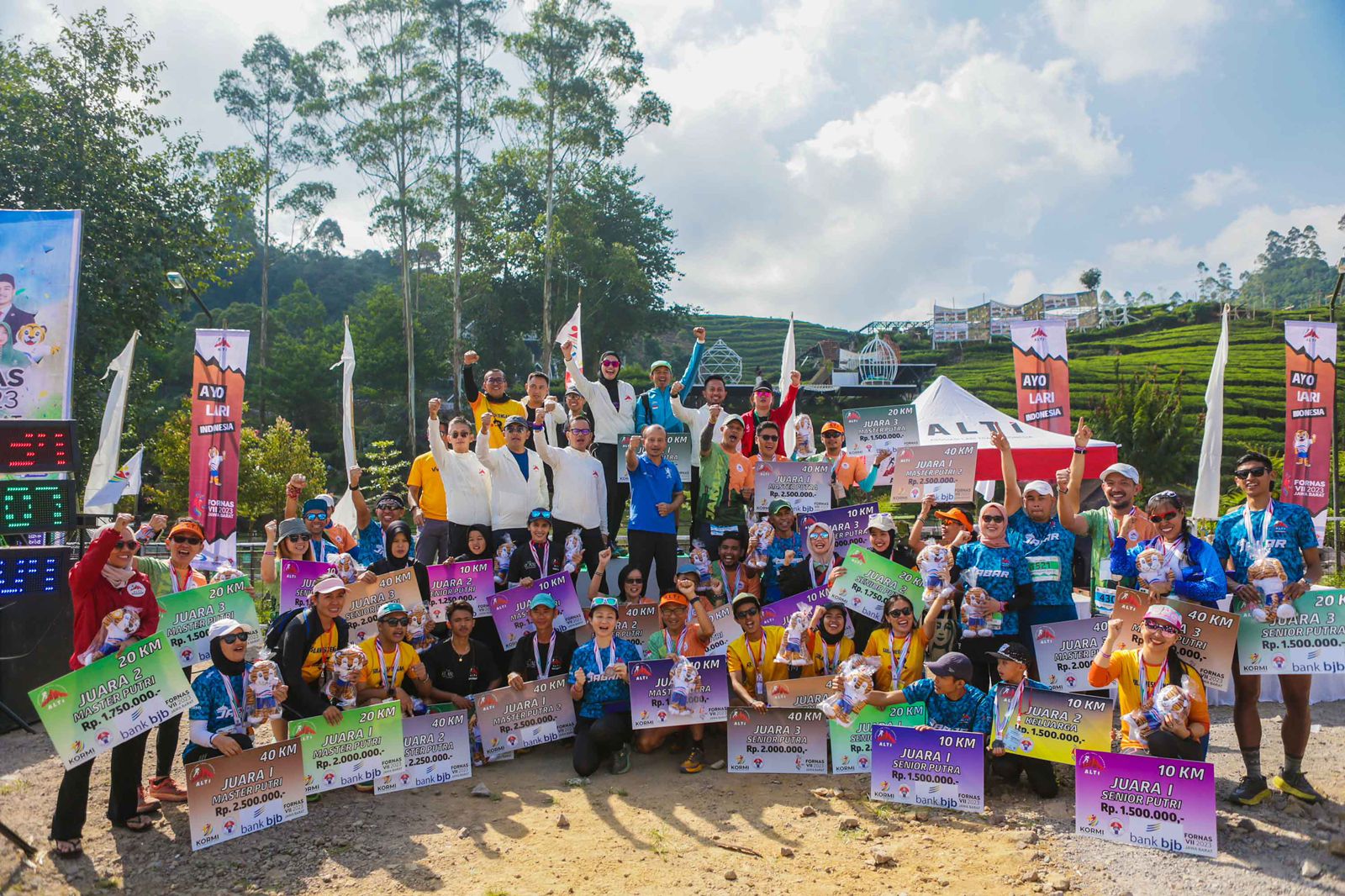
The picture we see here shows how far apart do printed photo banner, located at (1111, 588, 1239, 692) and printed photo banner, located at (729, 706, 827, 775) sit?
7.50 feet

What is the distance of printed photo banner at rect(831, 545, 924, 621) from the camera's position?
24.3 feet

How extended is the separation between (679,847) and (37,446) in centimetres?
629

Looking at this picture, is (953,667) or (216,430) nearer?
(953,667)

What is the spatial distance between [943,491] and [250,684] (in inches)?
258

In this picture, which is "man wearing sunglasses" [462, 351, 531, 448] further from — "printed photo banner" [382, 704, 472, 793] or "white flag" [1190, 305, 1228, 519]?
"white flag" [1190, 305, 1228, 519]

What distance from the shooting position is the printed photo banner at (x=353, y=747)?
6.35 meters

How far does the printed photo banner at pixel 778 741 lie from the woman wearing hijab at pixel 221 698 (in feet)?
10.8

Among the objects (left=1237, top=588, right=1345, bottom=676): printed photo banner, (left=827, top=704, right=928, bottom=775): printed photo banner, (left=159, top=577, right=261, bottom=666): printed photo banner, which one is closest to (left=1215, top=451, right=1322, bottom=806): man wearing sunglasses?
(left=1237, top=588, right=1345, bottom=676): printed photo banner

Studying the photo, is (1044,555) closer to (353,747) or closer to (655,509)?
(655,509)

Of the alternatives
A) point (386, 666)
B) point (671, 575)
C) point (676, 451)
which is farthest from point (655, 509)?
point (386, 666)

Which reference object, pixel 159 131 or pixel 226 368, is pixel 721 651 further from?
pixel 159 131

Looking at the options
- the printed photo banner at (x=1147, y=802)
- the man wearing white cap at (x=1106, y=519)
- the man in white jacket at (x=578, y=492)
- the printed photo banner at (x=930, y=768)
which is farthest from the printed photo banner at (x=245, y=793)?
the man wearing white cap at (x=1106, y=519)

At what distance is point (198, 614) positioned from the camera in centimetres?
705

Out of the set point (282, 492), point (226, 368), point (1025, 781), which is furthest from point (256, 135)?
point (1025, 781)
